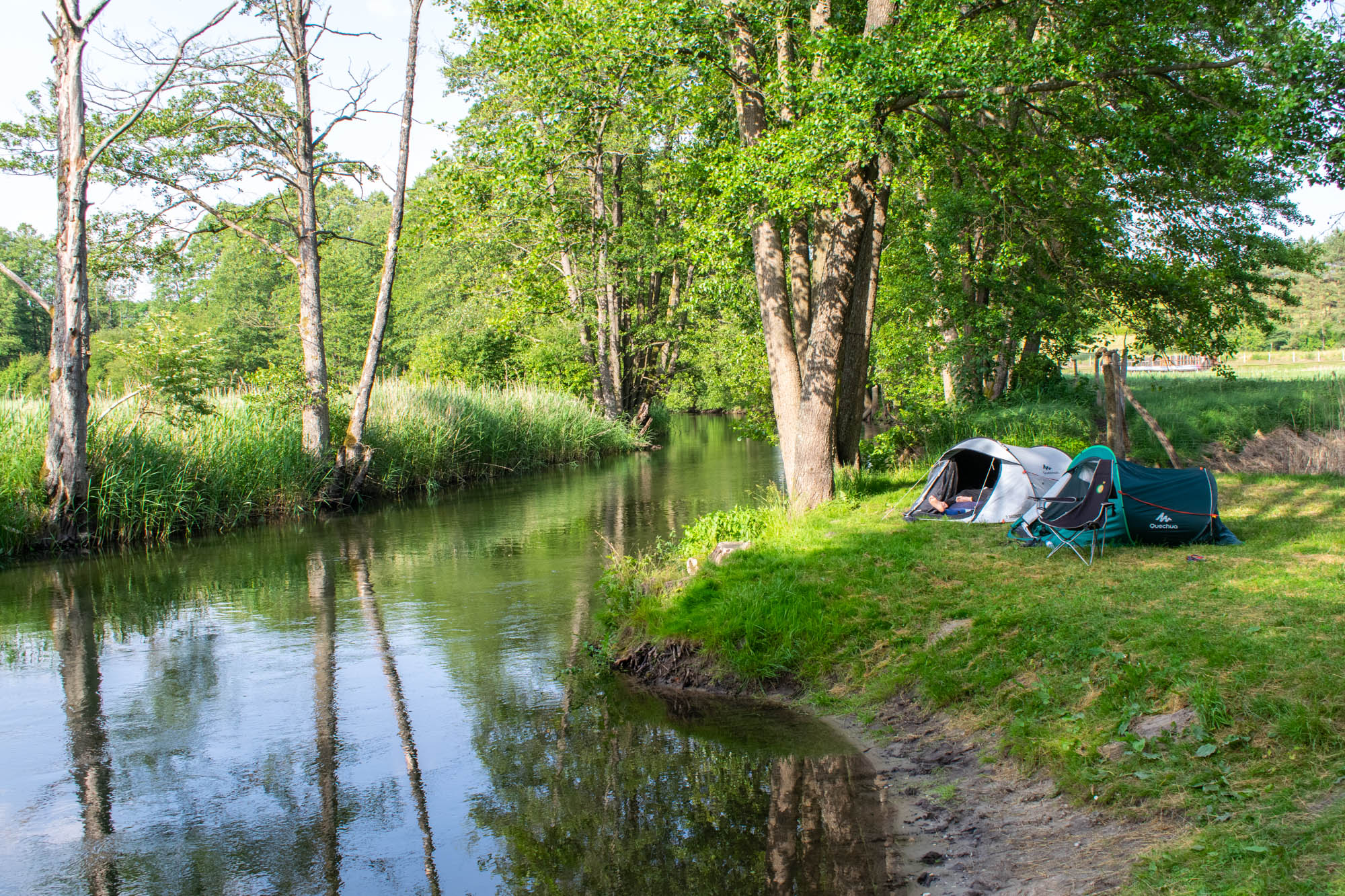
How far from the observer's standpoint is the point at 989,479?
13.0 meters

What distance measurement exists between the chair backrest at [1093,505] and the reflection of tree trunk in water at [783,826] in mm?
4566

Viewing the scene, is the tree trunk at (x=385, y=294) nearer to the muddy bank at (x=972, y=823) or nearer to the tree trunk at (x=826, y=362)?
the tree trunk at (x=826, y=362)

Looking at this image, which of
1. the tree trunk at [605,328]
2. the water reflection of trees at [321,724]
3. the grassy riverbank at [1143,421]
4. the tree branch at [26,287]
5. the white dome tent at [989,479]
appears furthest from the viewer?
the tree trunk at [605,328]

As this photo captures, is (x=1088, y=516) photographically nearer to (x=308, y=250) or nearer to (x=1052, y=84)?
(x=1052, y=84)

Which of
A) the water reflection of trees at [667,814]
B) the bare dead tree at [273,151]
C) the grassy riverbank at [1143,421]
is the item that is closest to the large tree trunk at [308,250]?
the bare dead tree at [273,151]

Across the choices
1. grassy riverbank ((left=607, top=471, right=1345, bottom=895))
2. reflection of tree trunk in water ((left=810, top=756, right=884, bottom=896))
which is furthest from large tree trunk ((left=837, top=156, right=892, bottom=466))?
reflection of tree trunk in water ((left=810, top=756, right=884, bottom=896))

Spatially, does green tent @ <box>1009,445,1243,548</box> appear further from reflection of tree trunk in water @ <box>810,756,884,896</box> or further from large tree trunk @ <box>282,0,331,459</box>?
large tree trunk @ <box>282,0,331,459</box>

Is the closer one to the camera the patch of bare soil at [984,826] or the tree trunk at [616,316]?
the patch of bare soil at [984,826]

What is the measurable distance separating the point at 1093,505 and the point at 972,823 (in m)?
5.20

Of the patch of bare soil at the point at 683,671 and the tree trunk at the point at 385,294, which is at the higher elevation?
the tree trunk at the point at 385,294

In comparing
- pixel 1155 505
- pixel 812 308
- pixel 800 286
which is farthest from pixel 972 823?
pixel 800 286

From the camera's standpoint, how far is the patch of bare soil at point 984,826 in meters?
4.15

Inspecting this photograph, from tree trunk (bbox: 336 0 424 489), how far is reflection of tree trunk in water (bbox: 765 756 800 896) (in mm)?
15618

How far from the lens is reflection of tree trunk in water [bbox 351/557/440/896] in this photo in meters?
5.16
